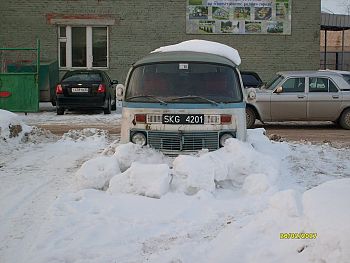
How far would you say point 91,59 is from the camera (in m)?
23.4

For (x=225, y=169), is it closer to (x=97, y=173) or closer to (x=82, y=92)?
(x=97, y=173)

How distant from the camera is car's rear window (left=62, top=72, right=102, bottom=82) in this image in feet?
57.5

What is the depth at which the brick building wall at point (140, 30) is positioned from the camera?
2283 cm

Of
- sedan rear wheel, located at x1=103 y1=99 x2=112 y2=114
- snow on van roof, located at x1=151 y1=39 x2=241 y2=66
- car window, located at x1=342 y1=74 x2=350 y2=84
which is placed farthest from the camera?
sedan rear wheel, located at x1=103 y1=99 x2=112 y2=114

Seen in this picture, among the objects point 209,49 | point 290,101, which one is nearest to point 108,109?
point 290,101

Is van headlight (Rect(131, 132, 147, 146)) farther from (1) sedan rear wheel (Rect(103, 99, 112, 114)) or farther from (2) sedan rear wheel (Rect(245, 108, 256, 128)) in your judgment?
(1) sedan rear wheel (Rect(103, 99, 112, 114))

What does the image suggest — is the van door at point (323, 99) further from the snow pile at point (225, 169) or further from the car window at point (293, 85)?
the snow pile at point (225, 169)

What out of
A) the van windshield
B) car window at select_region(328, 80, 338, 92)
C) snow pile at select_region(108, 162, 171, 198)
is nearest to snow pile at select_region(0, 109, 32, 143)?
the van windshield

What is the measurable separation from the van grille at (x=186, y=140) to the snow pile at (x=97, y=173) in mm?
706

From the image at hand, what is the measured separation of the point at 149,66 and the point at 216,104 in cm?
120

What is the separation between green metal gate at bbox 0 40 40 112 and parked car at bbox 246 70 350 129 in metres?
7.01

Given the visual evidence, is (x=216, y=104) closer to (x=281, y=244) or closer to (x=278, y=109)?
(x=281, y=244)

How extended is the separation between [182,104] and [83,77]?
11011 mm

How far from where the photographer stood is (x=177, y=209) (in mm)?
5961
